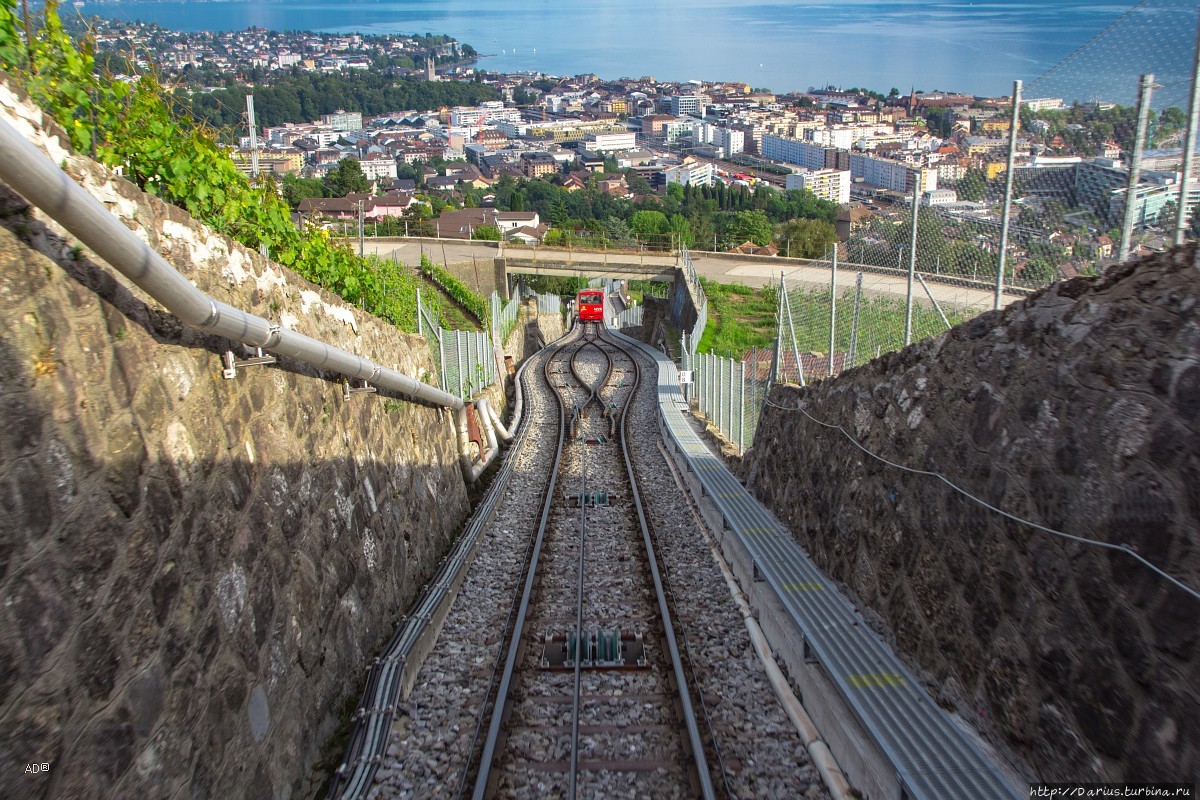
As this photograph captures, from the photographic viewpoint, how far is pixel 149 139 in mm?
5730

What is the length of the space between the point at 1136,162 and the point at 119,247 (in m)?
5.37

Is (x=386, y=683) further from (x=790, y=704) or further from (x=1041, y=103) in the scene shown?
(x=1041, y=103)

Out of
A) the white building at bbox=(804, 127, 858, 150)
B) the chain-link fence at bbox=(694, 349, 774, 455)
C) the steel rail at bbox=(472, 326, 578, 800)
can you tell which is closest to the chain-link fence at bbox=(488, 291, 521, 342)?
the chain-link fence at bbox=(694, 349, 774, 455)

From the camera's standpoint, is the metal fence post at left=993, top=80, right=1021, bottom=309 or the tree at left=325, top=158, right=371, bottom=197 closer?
the metal fence post at left=993, top=80, right=1021, bottom=309

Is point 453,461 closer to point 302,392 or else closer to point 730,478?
point 730,478

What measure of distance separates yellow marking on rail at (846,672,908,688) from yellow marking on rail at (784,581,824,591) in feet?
5.19

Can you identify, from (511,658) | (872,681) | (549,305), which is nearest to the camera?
(872,681)

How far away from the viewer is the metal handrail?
3.36m

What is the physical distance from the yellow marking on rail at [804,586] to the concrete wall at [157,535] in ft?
11.2

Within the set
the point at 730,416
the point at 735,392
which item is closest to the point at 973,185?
the point at 735,392

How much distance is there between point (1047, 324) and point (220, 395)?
473 cm

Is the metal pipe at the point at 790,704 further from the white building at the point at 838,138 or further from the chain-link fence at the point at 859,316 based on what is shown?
the white building at the point at 838,138

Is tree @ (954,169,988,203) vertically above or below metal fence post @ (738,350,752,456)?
above

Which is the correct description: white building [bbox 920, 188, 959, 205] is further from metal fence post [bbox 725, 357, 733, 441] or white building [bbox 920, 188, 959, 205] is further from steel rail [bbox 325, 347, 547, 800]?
metal fence post [bbox 725, 357, 733, 441]
